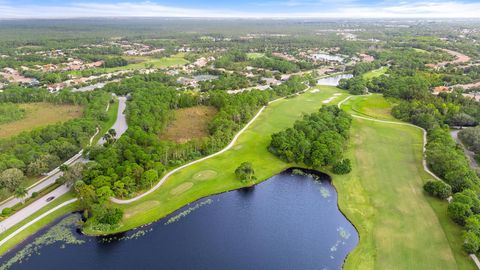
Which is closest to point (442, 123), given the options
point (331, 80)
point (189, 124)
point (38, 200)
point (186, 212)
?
point (189, 124)

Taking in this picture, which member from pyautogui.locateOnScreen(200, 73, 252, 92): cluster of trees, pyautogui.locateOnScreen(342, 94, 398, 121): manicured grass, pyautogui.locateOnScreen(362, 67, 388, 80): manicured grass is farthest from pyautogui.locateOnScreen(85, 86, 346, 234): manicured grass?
pyautogui.locateOnScreen(362, 67, 388, 80): manicured grass

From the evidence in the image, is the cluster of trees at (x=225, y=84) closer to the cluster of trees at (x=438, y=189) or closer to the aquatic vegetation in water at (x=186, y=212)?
the aquatic vegetation in water at (x=186, y=212)

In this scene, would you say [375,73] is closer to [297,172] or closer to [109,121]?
[297,172]

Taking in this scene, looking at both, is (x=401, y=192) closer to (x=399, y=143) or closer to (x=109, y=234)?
(x=399, y=143)

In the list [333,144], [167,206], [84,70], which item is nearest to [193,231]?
[167,206]

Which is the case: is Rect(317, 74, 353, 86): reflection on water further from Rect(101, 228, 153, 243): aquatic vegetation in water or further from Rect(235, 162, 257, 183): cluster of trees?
Rect(101, 228, 153, 243): aquatic vegetation in water
